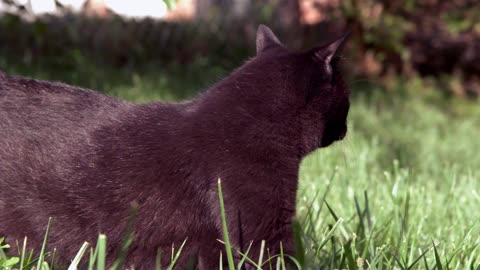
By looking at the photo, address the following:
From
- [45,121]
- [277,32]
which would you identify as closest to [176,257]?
[45,121]

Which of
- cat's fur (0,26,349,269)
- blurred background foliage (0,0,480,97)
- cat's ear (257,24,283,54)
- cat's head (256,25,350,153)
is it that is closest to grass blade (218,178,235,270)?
cat's fur (0,26,349,269)

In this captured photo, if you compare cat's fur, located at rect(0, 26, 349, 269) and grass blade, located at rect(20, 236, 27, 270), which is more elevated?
cat's fur, located at rect(0, 26, 349, 269)

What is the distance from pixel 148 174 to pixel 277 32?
18.8ft

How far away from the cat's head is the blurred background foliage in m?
3.66

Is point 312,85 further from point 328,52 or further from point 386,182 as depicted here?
point 386,182

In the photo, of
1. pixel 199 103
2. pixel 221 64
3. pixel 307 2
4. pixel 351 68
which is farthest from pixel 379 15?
pixel 199 103

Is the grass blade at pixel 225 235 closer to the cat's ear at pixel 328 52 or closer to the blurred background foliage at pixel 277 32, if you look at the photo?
the cat's ear at pixel 328 52

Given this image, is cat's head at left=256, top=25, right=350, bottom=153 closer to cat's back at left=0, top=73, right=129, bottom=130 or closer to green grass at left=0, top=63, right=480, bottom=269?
green grass at left=0, top=63, right=480, bottom=269

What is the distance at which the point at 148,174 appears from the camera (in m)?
1.75

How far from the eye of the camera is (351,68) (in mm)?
7527

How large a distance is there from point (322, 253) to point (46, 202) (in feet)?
2.93

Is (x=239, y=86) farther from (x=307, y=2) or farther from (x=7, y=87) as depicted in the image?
(x=307, y=2)

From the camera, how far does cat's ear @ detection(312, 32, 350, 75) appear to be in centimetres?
187

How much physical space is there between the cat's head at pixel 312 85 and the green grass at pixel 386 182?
26 centimetres
